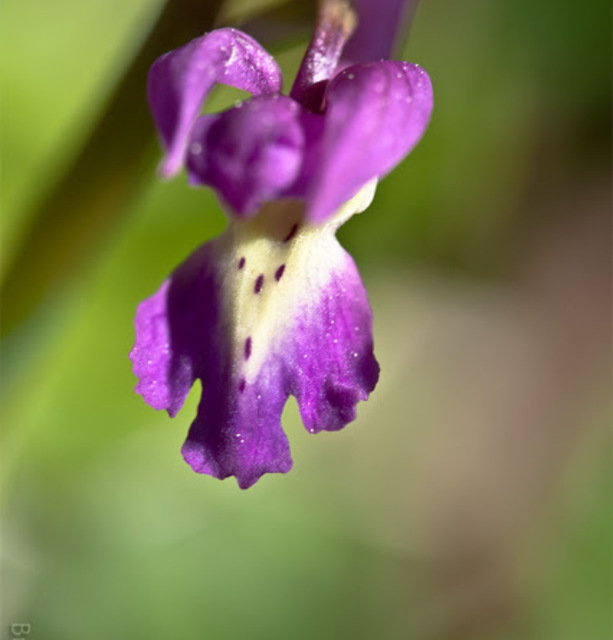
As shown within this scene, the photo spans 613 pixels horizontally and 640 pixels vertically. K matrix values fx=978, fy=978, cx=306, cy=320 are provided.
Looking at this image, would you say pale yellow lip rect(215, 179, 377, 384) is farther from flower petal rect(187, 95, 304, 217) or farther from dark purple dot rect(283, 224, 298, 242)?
flower petal rect(187, 95, 304, 217)

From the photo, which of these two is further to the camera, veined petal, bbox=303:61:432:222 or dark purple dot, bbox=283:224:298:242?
dark purple dot, bbox=283:224:298:242

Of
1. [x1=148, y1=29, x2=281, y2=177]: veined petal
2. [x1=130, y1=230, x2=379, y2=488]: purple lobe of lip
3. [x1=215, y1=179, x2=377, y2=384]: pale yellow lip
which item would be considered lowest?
[x1=130, y1=230, x2=379, y2=488]: purple lobe of lip

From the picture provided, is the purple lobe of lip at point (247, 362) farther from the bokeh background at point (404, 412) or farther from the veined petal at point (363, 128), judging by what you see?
the bokeh background at point (404, 412)

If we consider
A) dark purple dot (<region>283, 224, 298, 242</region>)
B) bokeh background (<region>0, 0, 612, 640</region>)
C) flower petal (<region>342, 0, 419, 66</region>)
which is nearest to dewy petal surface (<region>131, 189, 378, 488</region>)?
dark purple dot (<region>283, 224, 298, 242</region>)

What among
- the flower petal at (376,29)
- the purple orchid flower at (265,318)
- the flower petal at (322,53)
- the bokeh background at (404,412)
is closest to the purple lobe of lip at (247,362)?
the purple orchid flower at (265,318)

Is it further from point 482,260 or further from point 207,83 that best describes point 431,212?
point 207,83

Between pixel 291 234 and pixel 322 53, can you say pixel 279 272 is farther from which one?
pixel 322 53
